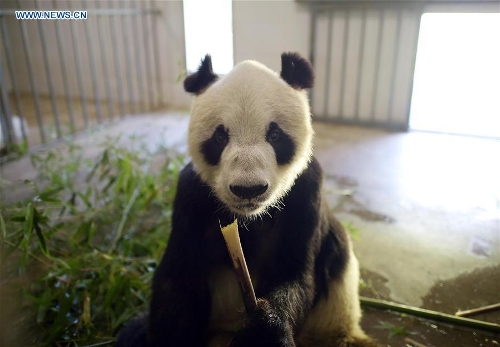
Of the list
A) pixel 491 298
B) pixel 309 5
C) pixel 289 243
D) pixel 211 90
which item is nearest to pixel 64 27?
pixel 309 5

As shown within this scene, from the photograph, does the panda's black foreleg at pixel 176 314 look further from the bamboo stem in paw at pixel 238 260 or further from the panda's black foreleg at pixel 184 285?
the bamboo stem in paw at pixel 238 260

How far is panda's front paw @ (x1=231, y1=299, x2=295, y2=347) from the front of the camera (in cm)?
156

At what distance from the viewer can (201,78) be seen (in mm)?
1944

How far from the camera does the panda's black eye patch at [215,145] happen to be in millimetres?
1758

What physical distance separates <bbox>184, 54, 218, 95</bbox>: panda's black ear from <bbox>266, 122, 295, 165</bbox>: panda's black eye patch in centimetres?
41

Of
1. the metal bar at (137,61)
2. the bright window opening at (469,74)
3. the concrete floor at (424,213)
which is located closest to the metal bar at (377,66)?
the concrete floor at (424,213)

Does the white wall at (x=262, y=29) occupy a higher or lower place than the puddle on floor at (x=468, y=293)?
higher

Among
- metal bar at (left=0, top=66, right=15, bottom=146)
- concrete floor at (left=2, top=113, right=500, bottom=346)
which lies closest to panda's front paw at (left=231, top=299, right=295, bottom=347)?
concrete floor at (left=2, top=113, right=500, bottom=346)

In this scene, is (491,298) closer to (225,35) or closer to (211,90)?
(211,90)

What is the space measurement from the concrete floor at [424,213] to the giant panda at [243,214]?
0.98 metres

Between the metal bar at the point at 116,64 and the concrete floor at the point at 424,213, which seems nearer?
the concrete floor at the point at 424,213

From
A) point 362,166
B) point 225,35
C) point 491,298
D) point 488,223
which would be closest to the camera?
point 491,298

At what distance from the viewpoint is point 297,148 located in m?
1.84

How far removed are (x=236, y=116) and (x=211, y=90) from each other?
0.22 m
